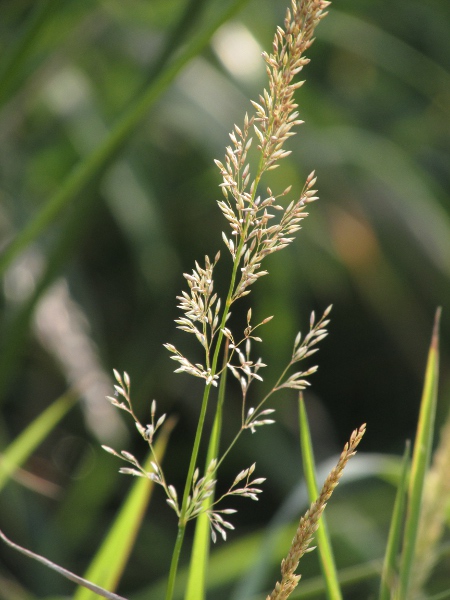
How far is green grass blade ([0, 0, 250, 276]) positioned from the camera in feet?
2.03

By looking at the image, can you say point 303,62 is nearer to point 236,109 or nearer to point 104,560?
point 104,560

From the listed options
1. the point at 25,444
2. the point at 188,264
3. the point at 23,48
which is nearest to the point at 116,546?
the point at 25,444

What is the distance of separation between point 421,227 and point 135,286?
0.61m

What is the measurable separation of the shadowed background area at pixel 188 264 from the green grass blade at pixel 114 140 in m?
0.41

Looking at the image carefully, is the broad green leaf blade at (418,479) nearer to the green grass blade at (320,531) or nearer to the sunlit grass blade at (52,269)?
the green grass blade at (320,531)

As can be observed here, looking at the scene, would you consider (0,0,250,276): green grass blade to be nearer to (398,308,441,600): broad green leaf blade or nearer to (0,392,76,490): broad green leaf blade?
(0,392,76,490): broad green leaf blade

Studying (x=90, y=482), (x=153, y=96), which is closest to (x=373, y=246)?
(x=90, y=482)

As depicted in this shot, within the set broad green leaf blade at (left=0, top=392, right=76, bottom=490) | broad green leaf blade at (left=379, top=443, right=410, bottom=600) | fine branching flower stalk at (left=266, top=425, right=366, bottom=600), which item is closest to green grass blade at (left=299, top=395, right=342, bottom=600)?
broad green leaf blade at (left=379, top=443, right=410, bottom=600)

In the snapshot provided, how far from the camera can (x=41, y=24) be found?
65 cm

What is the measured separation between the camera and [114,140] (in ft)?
2.12

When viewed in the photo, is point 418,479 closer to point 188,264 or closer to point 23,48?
point 23,48

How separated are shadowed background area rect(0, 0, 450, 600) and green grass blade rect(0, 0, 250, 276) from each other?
408 mm

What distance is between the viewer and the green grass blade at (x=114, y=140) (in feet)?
2.03

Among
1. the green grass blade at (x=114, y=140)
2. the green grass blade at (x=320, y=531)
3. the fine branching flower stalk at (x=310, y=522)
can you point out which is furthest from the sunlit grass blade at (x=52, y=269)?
the fine branching flower stalk at (x=310, y=522)
